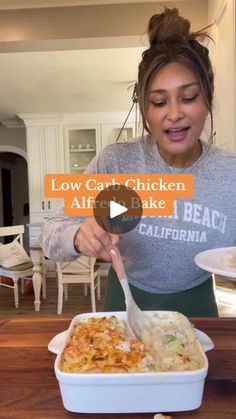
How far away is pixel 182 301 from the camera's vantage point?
0.98 metres

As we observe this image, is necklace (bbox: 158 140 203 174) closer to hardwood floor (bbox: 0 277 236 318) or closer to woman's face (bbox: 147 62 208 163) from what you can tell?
woman's face (bbox: 147 62 208 163)

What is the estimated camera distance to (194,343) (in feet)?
1.96

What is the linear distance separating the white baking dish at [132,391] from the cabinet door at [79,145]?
5.16 m

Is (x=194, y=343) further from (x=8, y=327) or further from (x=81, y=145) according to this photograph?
(x=81, y=145)

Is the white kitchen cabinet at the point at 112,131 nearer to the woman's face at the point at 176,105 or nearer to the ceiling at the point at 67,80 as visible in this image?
the ceiling at the point at 67,80

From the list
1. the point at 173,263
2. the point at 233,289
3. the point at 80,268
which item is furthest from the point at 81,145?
the point at 173,263

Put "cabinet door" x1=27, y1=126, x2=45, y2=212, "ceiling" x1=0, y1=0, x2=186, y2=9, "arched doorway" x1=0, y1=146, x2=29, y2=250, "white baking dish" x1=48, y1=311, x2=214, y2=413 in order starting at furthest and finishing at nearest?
"arched doorway" x1=0, y1=146, x2=29, y2=250
"cabinet door" x1=27, y1=126, x2=45, y2=212
"ceiling" x1=0, y1=0, x2=186, y2=9
"white baking dish" x1=48, y1=311, x2=214, y2=413

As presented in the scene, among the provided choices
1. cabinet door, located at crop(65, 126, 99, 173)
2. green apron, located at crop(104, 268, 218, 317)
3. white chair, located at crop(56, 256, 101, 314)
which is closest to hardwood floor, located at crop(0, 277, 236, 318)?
white chair, located at crop(56, 256, 101, 314)

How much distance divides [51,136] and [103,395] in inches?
205

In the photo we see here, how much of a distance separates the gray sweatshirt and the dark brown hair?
0.16 metres

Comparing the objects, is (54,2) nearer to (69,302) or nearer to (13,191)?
(69,302)

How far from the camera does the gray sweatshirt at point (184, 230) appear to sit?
0.94 meters

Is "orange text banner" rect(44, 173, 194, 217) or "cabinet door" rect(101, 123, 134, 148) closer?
"orange text banner" rect(44, 173, 194, 217)

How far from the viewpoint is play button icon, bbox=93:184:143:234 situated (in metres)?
0.73
